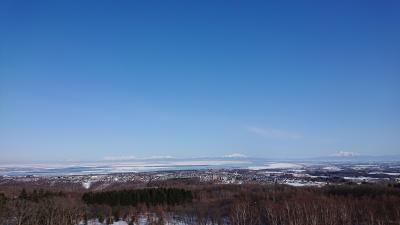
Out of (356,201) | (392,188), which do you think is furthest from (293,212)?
(392,188)

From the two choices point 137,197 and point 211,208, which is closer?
point 211,208

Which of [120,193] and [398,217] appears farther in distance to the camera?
[120,193]

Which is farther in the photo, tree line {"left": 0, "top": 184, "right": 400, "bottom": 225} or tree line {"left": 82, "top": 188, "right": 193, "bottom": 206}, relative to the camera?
tree line {"left": 82, "top": 188, "right": 193, "bottom": 206}

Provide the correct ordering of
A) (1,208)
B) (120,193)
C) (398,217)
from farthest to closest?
(120,193) < (398,217) < (1,208)

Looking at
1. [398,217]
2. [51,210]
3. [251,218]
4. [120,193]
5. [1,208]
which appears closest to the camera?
[1,208]

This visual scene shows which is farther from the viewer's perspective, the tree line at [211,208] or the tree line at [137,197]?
the tree line at [137,197]

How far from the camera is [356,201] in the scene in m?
85.1

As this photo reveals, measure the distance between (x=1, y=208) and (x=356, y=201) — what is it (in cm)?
5740

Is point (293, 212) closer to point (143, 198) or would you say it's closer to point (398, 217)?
point (398, 217)

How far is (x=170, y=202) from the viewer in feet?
338

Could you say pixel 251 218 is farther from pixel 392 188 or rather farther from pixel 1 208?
pixel 1 208

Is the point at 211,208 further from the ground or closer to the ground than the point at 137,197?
closer to the ground

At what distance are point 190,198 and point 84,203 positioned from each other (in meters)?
23.2

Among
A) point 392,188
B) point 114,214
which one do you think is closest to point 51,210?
point 114,214
